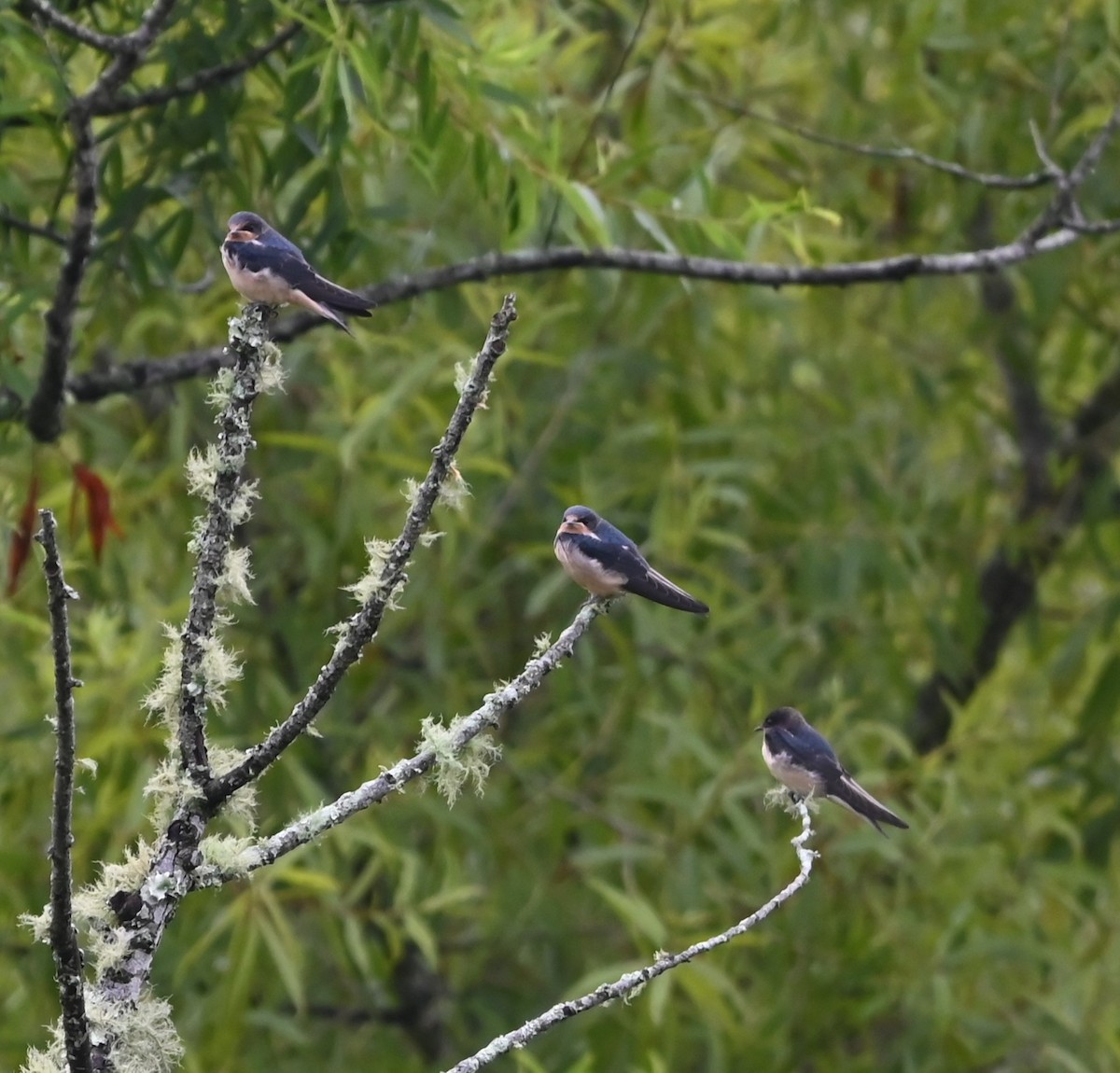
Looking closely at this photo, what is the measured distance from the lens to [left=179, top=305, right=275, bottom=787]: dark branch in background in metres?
2.46

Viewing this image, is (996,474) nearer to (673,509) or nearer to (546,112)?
(673,509)

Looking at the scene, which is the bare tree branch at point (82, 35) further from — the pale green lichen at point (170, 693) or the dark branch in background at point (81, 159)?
the pale green lichen at point (170, 693)

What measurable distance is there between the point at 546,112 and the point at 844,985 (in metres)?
3.10

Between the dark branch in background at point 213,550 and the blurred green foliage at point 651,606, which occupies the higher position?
the blurred green foliage at point 651,606

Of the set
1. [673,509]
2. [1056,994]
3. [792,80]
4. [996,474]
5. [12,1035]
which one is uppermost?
[792,80]

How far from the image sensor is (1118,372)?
7449 mm

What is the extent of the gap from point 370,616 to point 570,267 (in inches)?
101

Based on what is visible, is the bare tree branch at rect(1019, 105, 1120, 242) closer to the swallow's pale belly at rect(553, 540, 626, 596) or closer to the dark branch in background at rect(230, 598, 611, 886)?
the swallow's pale belly at rect(553, 540, 626, 596)

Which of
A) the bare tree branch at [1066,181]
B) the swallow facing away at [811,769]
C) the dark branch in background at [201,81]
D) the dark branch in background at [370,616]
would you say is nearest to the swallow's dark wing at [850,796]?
the swallow facing away at [811,769]

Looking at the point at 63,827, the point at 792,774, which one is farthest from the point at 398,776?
the point at 792,774

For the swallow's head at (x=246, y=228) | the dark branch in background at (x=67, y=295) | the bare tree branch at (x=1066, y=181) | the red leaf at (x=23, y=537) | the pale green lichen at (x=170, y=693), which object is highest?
the dark branch in background at (x=67, y=295)

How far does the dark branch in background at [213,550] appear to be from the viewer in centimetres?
246

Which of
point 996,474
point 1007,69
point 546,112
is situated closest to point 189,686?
point 546,112

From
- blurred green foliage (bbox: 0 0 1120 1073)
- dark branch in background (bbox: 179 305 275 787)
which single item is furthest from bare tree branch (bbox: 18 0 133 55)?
dark branch in background (bbox: 179 305 275 787)
